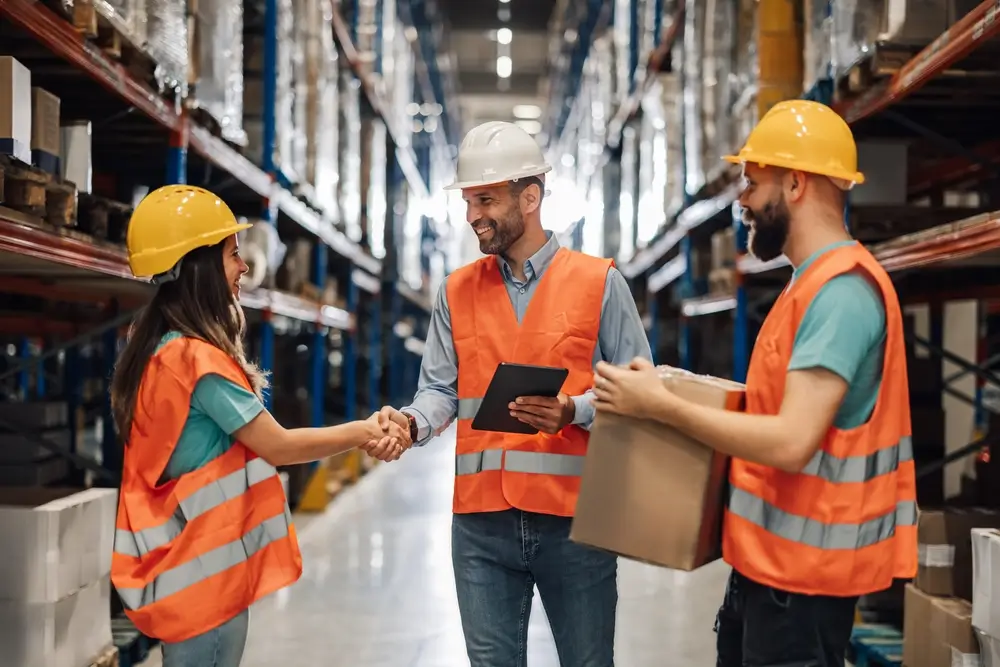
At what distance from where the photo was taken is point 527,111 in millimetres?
30141

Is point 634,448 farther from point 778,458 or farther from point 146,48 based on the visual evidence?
point 146,48

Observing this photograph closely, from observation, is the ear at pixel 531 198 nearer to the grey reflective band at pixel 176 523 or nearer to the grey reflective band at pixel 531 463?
the grey reflective band at pixel 531 463

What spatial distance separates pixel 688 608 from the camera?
227 inches

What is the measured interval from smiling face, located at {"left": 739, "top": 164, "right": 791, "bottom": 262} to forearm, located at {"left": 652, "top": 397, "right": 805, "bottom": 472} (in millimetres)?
418

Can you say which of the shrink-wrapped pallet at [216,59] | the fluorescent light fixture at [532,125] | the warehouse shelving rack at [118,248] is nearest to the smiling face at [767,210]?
the warehouse shelving rack at [118,248]

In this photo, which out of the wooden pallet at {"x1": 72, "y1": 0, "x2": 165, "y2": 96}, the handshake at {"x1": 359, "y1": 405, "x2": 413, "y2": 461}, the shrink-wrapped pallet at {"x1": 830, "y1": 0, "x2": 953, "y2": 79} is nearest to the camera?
the handshake at {"x1": 359, "y1": 405, "x2": 413, "y2": 461}

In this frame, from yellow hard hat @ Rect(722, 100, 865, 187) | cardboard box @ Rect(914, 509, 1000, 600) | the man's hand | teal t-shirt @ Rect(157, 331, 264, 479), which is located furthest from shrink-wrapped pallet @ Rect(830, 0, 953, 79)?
teal t-shirt @ Rect(157, 331, 264, 479)

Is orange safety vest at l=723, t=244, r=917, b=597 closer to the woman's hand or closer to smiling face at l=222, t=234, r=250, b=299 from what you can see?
the woman's hand

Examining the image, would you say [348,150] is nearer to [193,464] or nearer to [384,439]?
[384,439]

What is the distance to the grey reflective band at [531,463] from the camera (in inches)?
103

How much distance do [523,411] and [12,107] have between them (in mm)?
2291

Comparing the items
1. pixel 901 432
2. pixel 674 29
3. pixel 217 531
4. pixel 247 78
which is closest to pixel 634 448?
pixel 901 432

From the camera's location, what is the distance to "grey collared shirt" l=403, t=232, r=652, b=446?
107 inches

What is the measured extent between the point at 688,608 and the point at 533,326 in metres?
3.61
